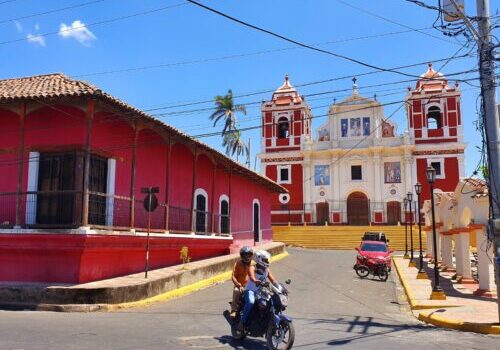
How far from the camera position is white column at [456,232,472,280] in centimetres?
1722

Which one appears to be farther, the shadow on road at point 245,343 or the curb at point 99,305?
the curb at point 99,305

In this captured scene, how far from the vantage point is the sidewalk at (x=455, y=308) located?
10034 millimetres

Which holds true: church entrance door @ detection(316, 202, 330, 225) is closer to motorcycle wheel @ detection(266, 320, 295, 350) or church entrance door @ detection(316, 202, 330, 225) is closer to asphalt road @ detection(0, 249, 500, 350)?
asphalt road @ detection(0, 249, 500, 350)

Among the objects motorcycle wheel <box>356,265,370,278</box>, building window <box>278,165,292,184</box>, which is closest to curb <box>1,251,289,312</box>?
motorcycle wheel <box>356,265,370,278</box>

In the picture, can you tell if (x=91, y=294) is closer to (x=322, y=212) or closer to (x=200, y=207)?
(x=200, y=207)

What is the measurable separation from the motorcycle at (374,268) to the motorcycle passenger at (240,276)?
12.3 metres

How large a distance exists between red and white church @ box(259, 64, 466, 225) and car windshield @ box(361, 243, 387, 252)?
23.6 metres

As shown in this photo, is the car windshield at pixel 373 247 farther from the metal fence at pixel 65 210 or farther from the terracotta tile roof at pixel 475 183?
the metal fence at pixel 65 210

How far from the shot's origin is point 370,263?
19.7 meters

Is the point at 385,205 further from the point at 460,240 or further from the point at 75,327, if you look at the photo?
the point at 75,327

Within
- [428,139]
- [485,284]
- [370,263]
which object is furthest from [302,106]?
[485,284]

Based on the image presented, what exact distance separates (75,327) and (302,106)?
Answer: 40657mm

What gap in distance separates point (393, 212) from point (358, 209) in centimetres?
309

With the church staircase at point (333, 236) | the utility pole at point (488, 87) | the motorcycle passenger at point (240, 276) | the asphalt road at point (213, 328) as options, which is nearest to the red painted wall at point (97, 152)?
the asphalt road at point (213, 328)
